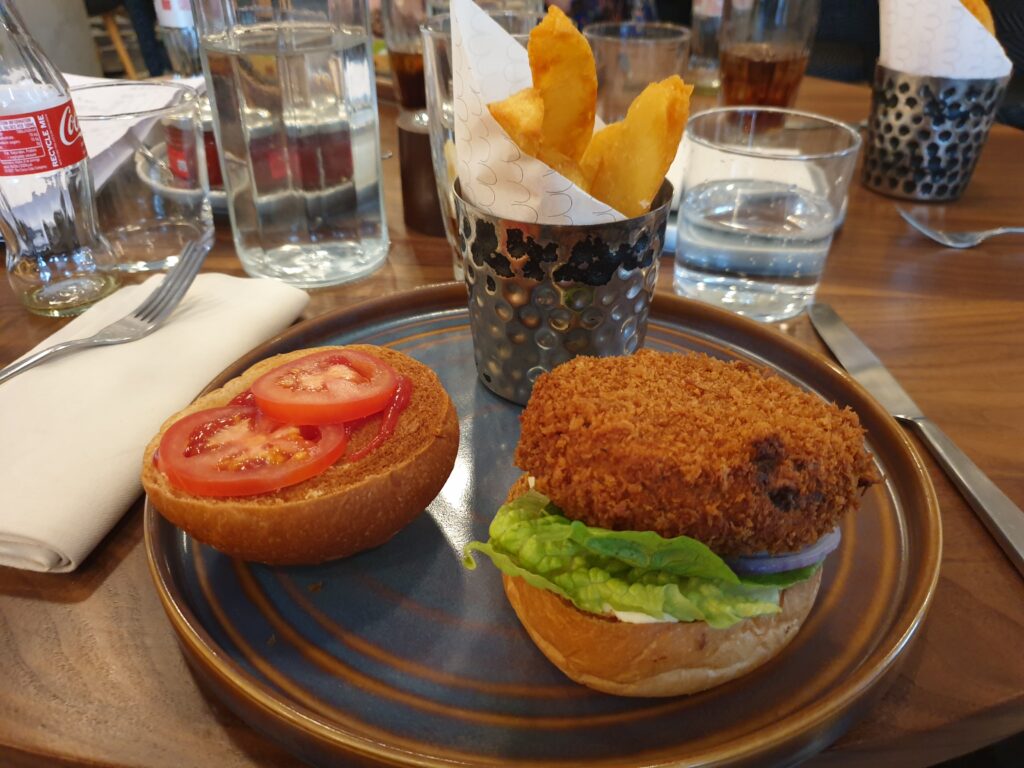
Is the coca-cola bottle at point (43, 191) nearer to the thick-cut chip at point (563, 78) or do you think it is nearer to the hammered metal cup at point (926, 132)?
the thick-cut chip at point (563, 78)

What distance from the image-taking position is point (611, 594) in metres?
0.81

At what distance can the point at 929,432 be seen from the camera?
1150 mm

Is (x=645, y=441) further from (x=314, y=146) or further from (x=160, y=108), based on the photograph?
(x=160, y=108)

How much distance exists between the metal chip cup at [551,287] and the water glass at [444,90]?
A: 24 cm

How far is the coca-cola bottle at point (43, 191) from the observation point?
4.55 ft

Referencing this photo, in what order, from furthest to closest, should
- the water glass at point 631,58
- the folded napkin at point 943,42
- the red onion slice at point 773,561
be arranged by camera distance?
the water glass at point 631,58, the folded napkin at point 943,42, the red onion slice at point 773,561

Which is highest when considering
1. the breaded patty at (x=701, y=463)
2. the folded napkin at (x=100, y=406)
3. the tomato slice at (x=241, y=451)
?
the breaded patty at (x=701, y=463)

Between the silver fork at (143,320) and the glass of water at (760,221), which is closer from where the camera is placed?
the silver fork at (143,320)

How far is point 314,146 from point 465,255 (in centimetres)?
63

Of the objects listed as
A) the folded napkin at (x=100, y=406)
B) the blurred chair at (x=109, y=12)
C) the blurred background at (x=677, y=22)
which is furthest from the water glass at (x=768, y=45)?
the blurred chair at (x=109, y=12)

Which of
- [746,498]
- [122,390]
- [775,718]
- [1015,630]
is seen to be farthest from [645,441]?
[122,390]

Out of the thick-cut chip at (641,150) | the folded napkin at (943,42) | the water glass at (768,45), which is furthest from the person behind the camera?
the water glass at (768,45)

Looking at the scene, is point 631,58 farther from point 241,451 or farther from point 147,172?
point 241,451

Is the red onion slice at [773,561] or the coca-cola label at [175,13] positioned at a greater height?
the coca-cola label at [175,13]
